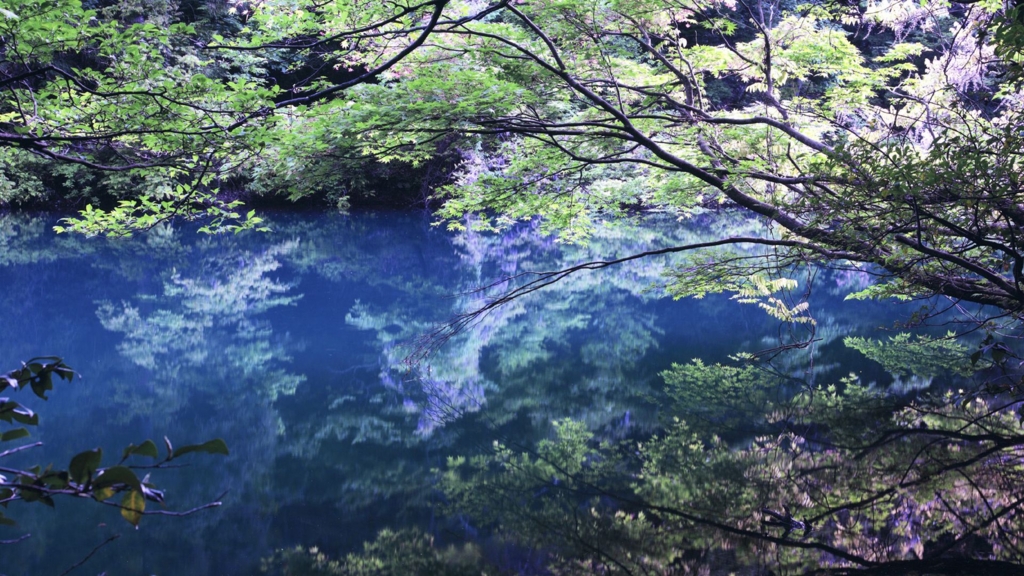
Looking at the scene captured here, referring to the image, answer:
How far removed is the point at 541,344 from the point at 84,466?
7.63 meters

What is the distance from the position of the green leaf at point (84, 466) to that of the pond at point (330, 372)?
2683mm

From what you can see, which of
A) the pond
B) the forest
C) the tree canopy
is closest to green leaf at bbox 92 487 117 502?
the forest

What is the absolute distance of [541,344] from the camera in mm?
8477

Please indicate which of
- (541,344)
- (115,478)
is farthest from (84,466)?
(541,344)

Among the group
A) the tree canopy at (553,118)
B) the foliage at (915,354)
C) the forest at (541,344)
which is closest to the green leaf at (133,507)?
the forest at (541,344)

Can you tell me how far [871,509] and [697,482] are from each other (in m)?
1.00

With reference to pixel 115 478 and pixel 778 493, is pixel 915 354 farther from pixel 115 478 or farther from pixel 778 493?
pixel 115 478

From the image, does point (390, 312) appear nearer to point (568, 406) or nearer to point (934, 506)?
point (568, 406)

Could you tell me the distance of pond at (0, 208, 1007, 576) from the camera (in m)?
3.92

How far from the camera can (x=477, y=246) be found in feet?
52.0

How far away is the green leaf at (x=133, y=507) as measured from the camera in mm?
979

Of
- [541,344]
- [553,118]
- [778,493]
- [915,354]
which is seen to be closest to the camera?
[778,493]

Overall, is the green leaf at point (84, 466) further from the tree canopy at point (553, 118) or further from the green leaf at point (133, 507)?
the tree canopy at point (553, 118)

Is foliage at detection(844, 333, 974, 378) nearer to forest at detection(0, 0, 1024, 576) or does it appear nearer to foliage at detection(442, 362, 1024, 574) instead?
forest at detection(0, 0, 1024, 576)
